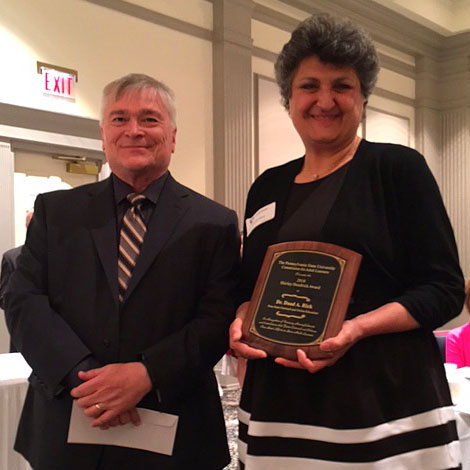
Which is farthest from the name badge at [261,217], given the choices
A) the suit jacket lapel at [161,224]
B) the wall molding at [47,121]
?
the wall molding at [47,121]

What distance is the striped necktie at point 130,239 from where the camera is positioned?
1914 millimetres

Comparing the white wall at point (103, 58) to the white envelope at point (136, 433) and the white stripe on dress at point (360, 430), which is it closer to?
the white envelope at point (136, 433)

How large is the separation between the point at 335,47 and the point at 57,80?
16.3 ft

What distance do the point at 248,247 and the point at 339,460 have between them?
64cm

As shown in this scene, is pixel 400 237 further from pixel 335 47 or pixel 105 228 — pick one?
pixel 105 228

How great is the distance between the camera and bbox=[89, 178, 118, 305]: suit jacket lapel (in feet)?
6.21

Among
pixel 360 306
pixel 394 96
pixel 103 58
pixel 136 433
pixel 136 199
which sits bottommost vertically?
pixel 136 433

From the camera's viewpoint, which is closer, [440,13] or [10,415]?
[10,415]

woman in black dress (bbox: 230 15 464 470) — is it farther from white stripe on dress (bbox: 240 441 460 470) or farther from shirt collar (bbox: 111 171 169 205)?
shirt collar (bbox: 111 171 169 205)

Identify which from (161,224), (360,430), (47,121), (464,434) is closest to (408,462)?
(360,430)

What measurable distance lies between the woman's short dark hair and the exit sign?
4.74 meters

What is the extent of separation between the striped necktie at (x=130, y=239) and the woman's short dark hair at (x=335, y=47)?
0.66 metres

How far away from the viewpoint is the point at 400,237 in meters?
1.59

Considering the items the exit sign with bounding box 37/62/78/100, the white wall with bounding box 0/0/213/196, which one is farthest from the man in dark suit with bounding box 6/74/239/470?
the exit sign with bounding box 37/62/78/100
